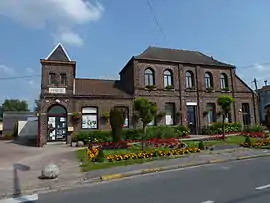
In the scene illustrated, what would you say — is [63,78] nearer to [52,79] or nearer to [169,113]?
[52,79]

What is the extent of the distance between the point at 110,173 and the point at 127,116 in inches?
616

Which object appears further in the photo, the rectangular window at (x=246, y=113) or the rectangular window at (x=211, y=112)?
the rectangular window at (x=246, y=113)

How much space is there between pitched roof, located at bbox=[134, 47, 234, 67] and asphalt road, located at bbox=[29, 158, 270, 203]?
1897 centimetres

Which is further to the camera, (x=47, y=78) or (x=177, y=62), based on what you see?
(x=177, y=62)

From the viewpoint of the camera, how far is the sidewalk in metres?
8.61

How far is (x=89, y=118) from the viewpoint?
2480 centimetres

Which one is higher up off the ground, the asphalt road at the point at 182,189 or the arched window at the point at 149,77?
the arched window at the point at 149,77

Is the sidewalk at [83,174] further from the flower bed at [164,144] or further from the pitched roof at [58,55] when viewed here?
the pitched roof at [58,55]

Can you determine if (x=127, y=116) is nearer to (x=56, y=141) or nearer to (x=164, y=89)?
(x=164, y=89)

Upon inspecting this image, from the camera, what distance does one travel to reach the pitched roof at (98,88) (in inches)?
1003

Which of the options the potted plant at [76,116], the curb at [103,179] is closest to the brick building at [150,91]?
the potted plant at [76,116]

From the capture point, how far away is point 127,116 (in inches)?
1021

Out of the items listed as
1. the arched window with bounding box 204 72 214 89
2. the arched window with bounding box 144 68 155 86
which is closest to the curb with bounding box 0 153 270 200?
the arched window with bounding box 144 68 155 86

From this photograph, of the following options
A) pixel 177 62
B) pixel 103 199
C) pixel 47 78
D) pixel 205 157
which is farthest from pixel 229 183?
pixel 177 62
